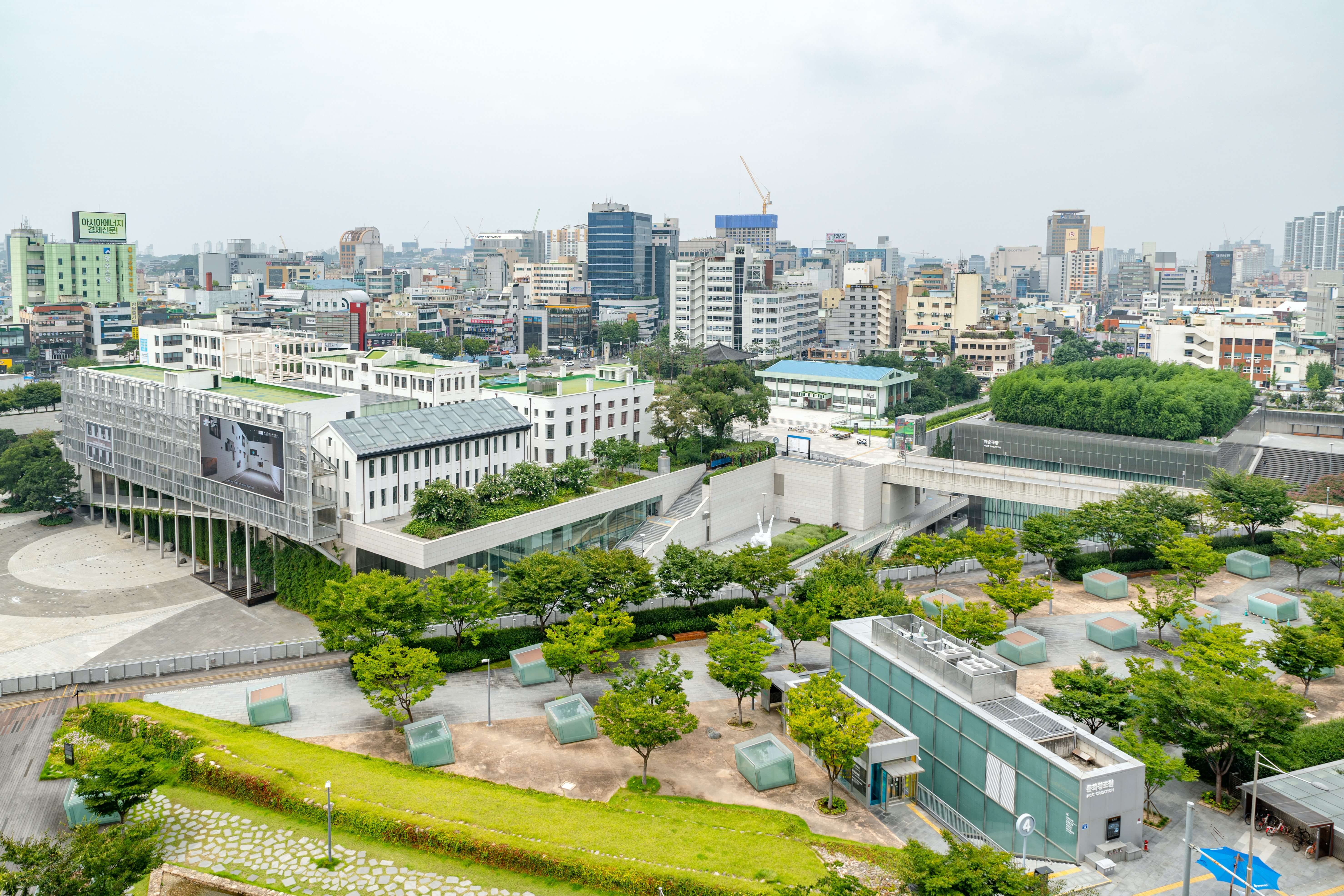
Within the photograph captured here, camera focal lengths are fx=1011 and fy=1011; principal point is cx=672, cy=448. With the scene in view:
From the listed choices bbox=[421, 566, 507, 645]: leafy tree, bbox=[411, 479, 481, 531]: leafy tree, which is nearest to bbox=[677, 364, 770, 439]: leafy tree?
bbox=[411, 479, 481, 531]: leafy tree

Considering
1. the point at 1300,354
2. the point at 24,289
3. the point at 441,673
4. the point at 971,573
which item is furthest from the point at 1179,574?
the point at 24,289

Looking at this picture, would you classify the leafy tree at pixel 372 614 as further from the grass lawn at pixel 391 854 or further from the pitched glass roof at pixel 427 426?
the pitched glass roof at pixel 427 426

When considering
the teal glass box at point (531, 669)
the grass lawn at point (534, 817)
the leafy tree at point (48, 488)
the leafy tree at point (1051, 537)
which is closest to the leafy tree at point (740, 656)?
the grass lawn at point (534, 817)

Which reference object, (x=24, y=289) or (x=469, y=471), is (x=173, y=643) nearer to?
(x=469, y=471)

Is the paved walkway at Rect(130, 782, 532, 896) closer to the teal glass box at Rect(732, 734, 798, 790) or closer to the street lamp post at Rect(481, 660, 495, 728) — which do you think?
the street lamp post at Rect(481, 660, 495, 728)

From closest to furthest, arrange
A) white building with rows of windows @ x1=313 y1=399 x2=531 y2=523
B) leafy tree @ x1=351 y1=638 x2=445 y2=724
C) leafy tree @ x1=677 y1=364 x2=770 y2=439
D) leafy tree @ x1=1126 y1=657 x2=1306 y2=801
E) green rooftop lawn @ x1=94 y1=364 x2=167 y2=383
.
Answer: leafy tree @ x1=1126 y1=657 x2=1306 y2=801 < leafy tree @ x1=351 y1=638 x2=445 y2=724 < white building with rows of windows @ x1=313 y1=399 x2=531 y2=523 < green rooftop lawn @ x1=94 y1=364 x2=167 y2=383 < leafy tree @ x1=677 y1=364 x2=770 y2=439
